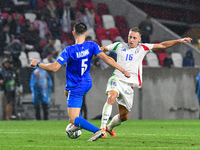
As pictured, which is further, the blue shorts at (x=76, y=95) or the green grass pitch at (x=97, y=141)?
the blue shorts at (x=76, y=95)

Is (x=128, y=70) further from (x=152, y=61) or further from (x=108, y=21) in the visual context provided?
(x=108, y=21)

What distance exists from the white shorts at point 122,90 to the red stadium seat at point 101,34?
442 inches

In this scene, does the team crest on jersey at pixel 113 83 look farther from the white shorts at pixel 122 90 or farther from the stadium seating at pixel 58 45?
the stadium seating at pixel 58 45

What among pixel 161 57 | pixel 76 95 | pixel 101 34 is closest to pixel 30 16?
pixel 101 34

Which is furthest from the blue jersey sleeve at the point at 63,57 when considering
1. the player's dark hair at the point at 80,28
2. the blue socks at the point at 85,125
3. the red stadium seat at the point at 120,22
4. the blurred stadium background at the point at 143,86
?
the red stadium seat at the point at 120,22

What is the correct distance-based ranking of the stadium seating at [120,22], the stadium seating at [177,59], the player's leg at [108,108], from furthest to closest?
the stadium seating at [120,22], the stadium seating at [177,59], the player's leg at [108,108]

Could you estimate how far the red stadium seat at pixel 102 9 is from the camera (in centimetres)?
2154

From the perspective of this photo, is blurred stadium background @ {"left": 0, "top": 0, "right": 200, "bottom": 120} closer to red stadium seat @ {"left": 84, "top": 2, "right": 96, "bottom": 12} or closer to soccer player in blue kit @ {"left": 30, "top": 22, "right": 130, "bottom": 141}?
red stadium seat @ {"left": 84, "top": 2, "right": 96, "bottom": 12}

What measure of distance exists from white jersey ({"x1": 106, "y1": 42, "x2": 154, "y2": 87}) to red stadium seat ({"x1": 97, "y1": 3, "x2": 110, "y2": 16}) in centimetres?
1328

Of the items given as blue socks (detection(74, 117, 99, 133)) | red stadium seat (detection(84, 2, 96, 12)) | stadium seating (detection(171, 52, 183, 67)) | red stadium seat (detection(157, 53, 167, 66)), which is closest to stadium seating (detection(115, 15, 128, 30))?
red stadium seat (detection(84, 2, 96, 12))

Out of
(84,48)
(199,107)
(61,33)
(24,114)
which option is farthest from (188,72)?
(84,48)

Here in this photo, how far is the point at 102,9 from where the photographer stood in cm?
2172

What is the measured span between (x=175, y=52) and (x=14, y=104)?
821 centimetres

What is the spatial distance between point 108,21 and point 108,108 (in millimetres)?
13628
